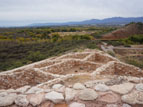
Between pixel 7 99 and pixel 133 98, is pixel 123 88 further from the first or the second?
pixel 7 99

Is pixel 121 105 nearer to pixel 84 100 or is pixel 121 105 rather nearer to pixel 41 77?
pixel 84 100

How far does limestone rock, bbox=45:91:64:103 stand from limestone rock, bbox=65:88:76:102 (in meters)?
0.10

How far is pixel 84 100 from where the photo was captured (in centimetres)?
232

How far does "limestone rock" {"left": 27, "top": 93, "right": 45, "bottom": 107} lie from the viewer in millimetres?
2290

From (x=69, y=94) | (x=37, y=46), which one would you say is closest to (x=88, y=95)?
(x=69, y=94)

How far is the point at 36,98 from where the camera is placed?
7.93ft

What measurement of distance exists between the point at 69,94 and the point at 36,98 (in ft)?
2.12

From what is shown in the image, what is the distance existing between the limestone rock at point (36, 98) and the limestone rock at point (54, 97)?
11cm

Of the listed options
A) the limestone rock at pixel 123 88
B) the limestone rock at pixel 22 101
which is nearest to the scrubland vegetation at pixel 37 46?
the limestone rock at pixel 22 101

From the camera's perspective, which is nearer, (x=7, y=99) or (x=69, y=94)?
(x=7, y=99)

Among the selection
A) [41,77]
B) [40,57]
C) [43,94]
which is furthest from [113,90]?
[40,57]

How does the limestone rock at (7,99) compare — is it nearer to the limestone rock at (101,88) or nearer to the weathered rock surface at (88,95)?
the weathered rock surface at (88,95)

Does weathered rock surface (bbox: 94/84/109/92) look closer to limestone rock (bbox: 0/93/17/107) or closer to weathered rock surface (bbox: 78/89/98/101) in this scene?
weathered rock surface (bbox: 78/89/98/101)

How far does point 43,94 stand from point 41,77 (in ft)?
8.65
